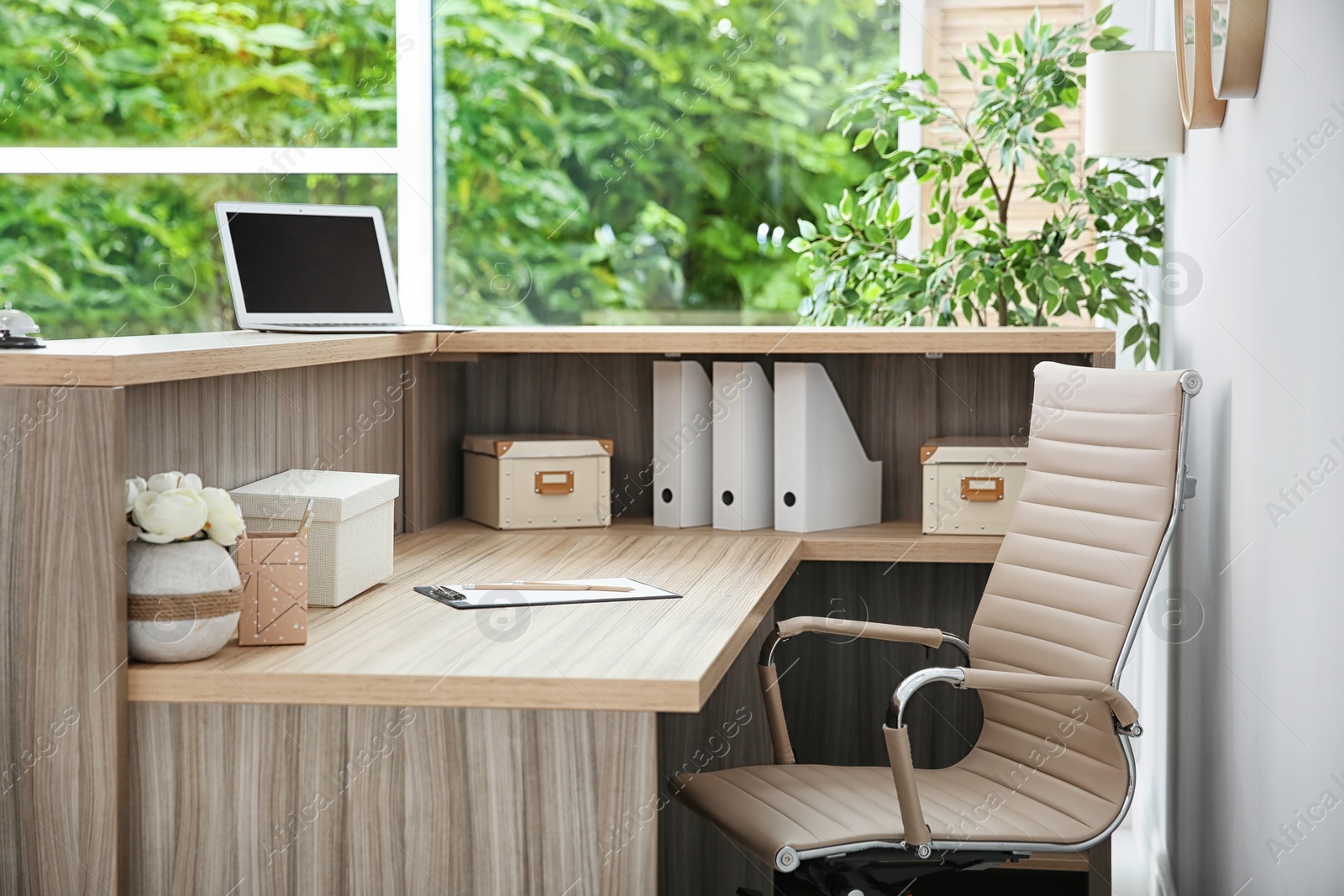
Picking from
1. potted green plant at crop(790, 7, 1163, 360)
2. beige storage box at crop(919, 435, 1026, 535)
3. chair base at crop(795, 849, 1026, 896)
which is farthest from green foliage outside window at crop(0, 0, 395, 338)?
chair base at crop(795, 849, 1026, 896)

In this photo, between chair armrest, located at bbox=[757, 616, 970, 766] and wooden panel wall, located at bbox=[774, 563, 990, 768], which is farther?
wooden panel wall, located at bbox=[774, 563, 990, 768]

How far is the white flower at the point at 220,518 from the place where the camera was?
5.09 feet

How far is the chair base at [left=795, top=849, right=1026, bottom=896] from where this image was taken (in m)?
1.75

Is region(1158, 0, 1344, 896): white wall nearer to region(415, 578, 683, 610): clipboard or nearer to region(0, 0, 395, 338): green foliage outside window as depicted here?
region(415, 578, 683, 610): clipboard

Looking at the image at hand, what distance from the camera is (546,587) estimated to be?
195 cm

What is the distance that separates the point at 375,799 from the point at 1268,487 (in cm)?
123

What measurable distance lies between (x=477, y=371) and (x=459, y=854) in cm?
161

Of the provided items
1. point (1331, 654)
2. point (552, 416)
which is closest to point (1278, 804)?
point (1331, 654)

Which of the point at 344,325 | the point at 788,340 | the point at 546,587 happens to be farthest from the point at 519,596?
the point at 788,340

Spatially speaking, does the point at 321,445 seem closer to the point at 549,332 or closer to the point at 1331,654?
the point at 549,332

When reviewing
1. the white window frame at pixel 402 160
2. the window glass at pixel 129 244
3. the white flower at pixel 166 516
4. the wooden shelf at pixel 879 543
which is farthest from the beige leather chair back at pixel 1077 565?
the window glass at pixel 129 244

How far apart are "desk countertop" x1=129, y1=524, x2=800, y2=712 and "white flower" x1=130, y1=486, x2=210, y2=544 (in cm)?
16

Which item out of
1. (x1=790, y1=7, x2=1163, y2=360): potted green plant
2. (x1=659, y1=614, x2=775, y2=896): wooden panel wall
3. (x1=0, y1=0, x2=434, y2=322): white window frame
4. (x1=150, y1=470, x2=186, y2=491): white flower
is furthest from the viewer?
(x1=0, y1=0, x2=434, y2=322): white window frame

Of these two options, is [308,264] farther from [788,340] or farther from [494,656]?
[494,656]
